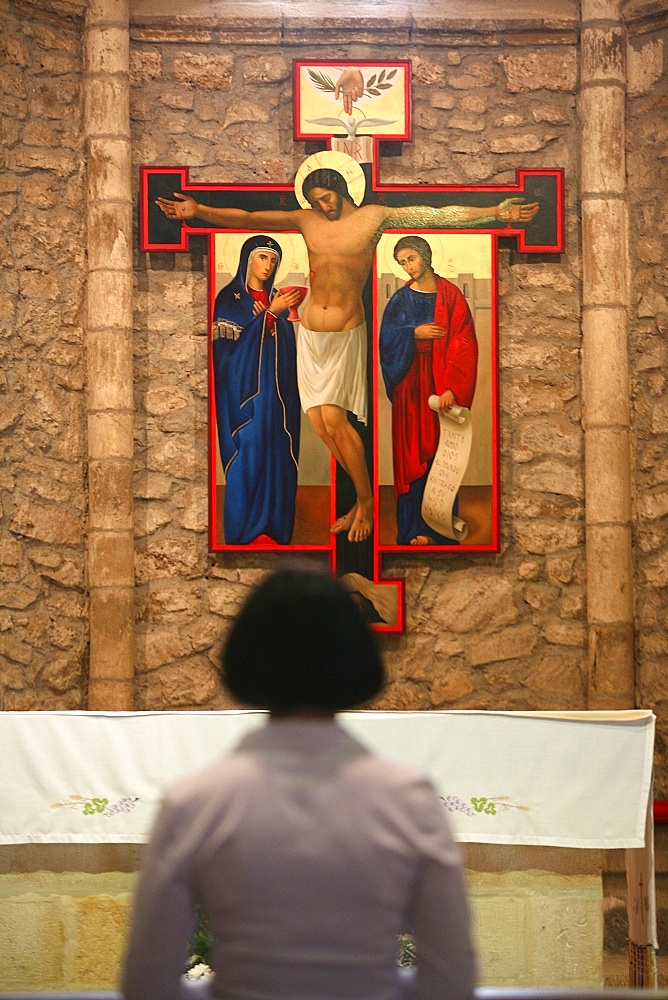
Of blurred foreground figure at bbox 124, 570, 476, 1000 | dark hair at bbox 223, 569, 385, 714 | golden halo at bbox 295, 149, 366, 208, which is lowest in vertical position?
blurred foreground figure at bbox 124, 570, 476, 1000

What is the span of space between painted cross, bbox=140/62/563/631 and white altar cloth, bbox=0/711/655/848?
191 cm

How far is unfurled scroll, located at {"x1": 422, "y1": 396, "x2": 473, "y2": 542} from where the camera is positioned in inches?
214

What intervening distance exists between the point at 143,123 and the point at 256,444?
159 centimetres

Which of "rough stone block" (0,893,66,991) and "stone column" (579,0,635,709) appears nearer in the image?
"rough stone block" (0,893,66,991)

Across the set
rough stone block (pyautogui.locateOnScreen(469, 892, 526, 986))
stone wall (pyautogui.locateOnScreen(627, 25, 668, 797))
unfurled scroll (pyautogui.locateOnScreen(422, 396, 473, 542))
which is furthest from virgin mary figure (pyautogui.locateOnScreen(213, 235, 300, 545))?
rough stone block (pyautogui.locateOnScreen(469, 892, 526, 986))

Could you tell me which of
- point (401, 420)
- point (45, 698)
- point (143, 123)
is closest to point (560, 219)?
point (401, 420)

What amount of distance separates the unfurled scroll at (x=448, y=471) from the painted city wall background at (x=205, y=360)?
0.57 feet

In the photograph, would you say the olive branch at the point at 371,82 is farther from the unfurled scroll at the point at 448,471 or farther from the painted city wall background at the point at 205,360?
the unfurled scroll at the point at 448,471

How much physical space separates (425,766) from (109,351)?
107 inches

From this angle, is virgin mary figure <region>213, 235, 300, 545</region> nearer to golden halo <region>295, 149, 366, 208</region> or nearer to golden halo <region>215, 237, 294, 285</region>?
golden halo <region>215, 237, 294, 285</region>

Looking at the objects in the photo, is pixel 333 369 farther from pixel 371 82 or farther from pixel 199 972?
pixel 199 972

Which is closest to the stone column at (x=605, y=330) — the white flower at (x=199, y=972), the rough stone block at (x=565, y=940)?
the rough stone block at (x=565, y=940)

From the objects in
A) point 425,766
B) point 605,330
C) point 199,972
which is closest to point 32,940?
point 199,972

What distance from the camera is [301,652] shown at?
4.48ft
